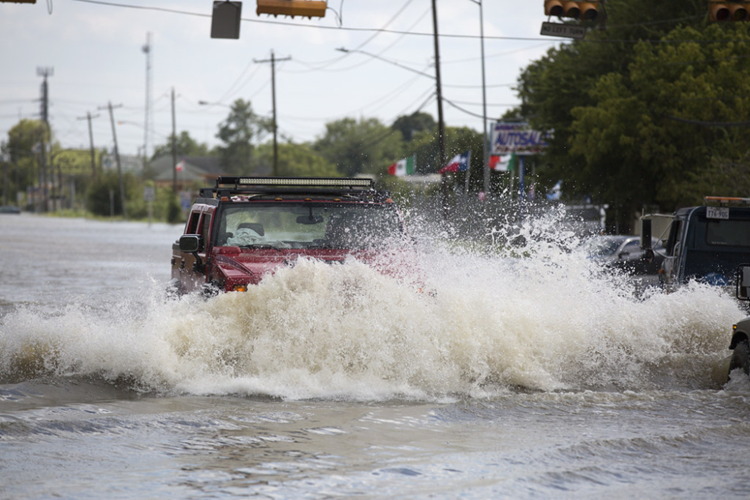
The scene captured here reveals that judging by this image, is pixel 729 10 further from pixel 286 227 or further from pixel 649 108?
pixel 649 108

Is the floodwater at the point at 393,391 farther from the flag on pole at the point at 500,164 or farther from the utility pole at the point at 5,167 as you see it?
the utility pole at the point at 5,167

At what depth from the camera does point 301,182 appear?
11.0 meters

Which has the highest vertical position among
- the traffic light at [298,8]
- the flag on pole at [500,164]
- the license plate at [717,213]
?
the traffic light at [298,8]

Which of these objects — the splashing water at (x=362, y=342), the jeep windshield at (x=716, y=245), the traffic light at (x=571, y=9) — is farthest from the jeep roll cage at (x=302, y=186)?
the jeep windshield at (x=716, y=245)

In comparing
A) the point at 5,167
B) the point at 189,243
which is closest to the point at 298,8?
the point at 189,243

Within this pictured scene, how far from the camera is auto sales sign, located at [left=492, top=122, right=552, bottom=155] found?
45.5m

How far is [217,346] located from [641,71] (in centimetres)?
2867

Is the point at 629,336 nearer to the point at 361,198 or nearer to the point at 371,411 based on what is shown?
the point at 361,198

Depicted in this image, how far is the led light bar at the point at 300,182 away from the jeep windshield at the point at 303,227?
52cm

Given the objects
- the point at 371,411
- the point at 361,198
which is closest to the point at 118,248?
the point at 361,198

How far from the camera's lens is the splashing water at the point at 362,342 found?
29.5 feet

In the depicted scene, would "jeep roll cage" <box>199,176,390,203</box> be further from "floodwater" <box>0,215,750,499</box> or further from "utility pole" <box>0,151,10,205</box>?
→ "utility pole" <box>0,151,10,205</box>

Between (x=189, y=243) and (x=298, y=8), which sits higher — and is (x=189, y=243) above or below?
below

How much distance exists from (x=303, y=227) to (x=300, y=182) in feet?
2.55
